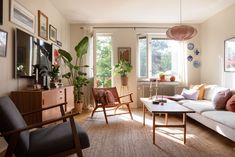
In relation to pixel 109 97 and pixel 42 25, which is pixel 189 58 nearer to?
pixel 109 97

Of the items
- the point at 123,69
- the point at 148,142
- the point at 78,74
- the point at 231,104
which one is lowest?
the point at 148,142

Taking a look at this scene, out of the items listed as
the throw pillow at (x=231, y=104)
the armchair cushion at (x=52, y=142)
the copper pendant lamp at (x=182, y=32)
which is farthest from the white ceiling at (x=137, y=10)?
the armchair cushion at (x=52, y=142)

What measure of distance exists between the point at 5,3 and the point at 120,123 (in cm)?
282

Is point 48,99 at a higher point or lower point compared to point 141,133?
higher

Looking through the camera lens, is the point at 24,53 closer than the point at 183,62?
Yes

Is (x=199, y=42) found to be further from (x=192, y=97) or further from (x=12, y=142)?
(x=12, y=142)

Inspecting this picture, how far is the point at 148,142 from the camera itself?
2982 mm

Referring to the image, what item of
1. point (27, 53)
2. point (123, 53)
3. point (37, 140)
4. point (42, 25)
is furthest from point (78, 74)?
point (37, 140)

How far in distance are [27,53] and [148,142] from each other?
2265mm

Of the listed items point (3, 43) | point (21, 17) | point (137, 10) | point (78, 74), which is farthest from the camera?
point (78, 74)

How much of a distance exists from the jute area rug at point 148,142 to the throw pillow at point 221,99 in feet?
1.58

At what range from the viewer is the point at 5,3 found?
8.61ft

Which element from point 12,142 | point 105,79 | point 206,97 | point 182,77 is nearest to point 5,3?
point 12,142

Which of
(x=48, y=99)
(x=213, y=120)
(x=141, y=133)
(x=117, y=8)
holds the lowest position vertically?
(x=141, y=133)
